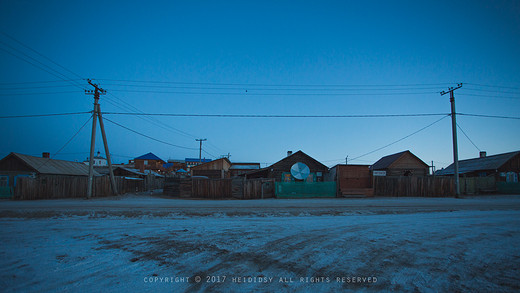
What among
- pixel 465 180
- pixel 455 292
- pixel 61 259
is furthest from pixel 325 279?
pixel 465 180

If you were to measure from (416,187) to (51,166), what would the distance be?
1643 inches

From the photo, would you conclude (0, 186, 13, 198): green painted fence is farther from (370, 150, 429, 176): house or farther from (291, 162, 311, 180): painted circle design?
(370, 150, 429, 176): house

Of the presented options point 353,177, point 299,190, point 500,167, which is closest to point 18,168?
point 299,190

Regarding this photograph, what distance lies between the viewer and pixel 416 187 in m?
24.0

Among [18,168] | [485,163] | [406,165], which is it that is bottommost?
[18,168]

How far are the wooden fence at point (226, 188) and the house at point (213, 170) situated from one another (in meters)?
17.1

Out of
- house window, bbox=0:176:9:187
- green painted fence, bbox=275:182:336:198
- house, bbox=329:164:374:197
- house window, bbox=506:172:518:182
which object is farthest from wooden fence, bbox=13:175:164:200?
house window, bbox=506:172:518:182

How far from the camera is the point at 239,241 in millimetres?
5410

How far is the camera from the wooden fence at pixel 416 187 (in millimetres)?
23938

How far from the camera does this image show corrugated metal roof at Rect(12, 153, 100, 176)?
94.4 ft

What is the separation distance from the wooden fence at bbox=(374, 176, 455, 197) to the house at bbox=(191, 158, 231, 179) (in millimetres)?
24758

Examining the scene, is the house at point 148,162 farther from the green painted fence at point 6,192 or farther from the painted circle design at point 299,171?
the painted circle design at point 299,171

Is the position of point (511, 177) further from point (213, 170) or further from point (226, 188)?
point (213, 170)

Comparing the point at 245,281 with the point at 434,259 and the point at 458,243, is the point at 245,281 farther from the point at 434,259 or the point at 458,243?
the point at 458,243
